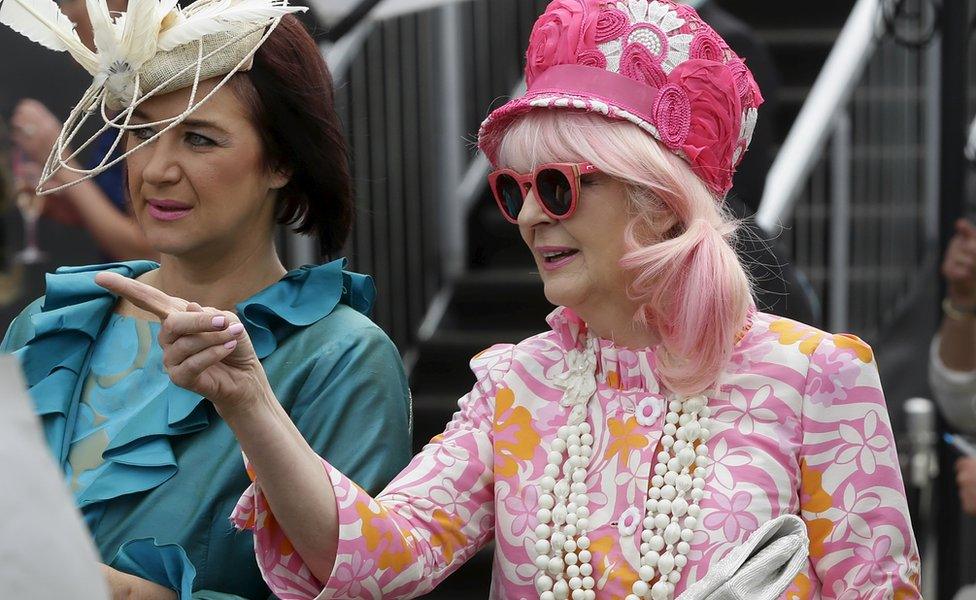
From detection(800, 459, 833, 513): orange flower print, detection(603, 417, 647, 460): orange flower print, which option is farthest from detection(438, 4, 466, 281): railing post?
detection(800, 459, 833, 513): orange flower print

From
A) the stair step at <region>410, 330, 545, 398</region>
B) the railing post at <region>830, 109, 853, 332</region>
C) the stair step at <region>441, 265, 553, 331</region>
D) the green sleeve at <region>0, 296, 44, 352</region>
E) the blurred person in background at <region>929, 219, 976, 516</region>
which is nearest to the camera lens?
the green sleeve at <region>0, 296, 44, 352</region>

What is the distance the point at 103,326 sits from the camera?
2.70 m

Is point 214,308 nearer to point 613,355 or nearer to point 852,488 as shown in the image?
point 613,355

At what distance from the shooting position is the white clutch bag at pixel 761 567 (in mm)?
2053

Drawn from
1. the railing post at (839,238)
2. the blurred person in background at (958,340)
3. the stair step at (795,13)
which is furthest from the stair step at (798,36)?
the blurred person in background at (958,340)

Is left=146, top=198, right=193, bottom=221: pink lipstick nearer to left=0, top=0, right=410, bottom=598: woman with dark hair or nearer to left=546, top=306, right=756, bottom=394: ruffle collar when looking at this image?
left=0, top=0, right=410, bottom=598: woman with dark hair

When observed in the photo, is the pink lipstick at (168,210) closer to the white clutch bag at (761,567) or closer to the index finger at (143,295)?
the index finger at (143,295)

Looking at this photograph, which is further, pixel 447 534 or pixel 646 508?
pixel 447 534

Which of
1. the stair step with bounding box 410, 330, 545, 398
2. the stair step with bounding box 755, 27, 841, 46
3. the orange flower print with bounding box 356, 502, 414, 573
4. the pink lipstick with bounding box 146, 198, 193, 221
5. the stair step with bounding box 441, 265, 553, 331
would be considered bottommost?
the stair step with bounding box 410, 330, 545, 398

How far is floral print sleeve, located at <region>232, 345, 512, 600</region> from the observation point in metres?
2.21

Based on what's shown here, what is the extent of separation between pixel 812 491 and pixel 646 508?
0.77 ft

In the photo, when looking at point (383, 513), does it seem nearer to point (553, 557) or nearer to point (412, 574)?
point (412, 574)

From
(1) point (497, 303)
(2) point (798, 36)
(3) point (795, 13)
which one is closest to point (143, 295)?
(1) point (497, 303)

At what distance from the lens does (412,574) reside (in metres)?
2.24
